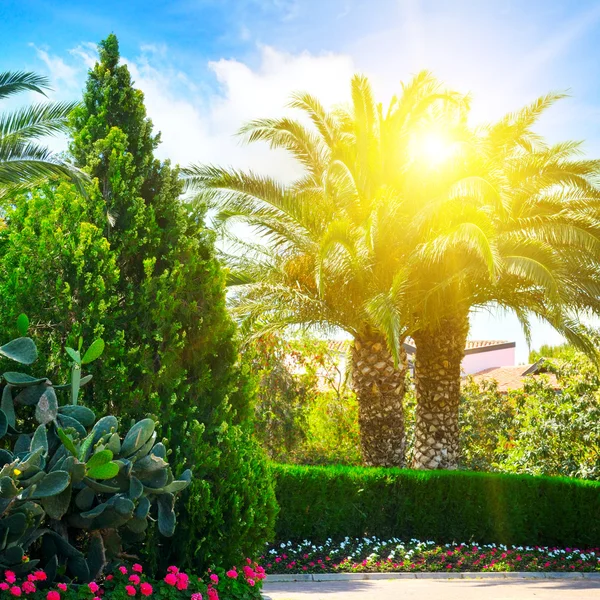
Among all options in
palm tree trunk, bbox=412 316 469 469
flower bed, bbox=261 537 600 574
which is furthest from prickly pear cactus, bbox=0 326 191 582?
palm tree trunk, bbox=412 316 469 469

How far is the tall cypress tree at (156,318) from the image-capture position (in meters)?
5.46

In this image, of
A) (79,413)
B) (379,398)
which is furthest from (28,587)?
(379,398)

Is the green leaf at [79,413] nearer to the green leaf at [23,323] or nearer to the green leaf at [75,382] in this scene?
the green leaf at [75,382]

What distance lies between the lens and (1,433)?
4934mm

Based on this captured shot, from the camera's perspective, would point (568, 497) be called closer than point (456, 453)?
Yes

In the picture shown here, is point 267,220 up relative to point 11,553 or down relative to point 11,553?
up

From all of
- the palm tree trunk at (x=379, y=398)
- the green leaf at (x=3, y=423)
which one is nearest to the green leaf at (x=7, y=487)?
the green leaf at (x=3, y=423)

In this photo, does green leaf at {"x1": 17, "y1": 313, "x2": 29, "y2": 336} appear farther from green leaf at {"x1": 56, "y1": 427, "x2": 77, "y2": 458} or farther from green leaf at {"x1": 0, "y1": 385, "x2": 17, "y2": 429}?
green leaf at {"x1": 56, "y1": 427, "x2": 77, "y2": 458}

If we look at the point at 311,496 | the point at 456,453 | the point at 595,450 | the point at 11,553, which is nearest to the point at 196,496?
the point at 11,553

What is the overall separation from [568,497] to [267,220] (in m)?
8.15

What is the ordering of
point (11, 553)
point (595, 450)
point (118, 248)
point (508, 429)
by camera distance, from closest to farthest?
point (11, 553) < point (118, 248) < point (595, 450) < point (508, 429)

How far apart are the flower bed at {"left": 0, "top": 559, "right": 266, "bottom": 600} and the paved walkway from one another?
130 inches

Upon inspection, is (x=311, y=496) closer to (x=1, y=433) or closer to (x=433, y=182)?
(x=433, y=182)

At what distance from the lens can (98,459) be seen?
4668 millimetres
